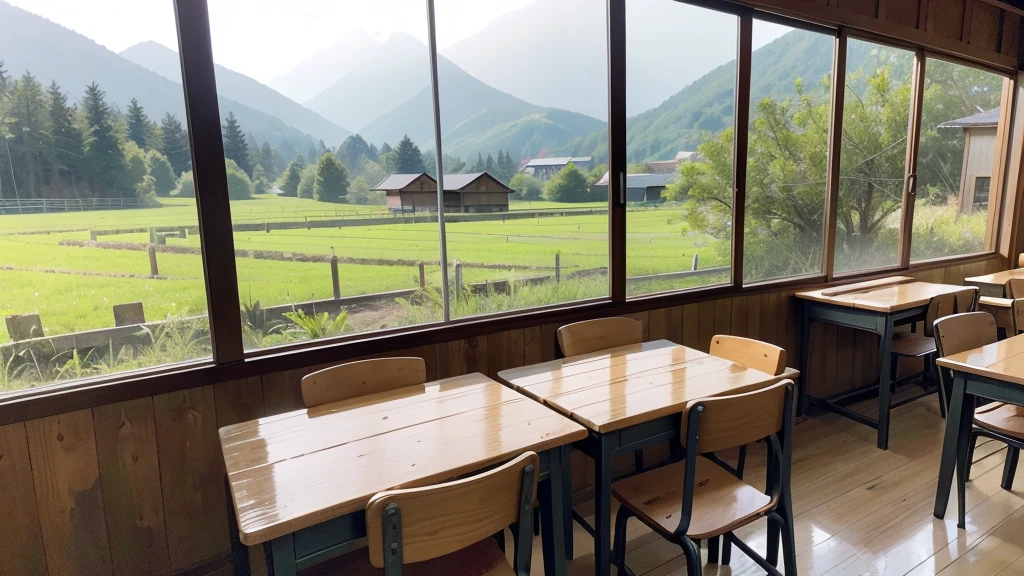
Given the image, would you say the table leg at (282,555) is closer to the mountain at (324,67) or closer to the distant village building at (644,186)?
the mountain at (324,67)

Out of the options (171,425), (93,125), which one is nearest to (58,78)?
(93,125)

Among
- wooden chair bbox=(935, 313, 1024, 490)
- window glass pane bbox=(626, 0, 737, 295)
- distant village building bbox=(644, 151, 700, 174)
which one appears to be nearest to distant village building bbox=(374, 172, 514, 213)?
window glass pane bbox=(626, 0, 737, 295)

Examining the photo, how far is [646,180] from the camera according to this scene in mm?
2729

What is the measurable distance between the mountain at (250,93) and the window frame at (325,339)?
Answer: 62 mm

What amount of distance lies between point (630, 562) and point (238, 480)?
1.47 metres

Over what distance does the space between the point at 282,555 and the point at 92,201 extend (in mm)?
1279

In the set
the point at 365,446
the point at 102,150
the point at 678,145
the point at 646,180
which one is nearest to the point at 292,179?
the point at 102,150

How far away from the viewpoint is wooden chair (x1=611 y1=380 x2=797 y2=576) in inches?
58.6

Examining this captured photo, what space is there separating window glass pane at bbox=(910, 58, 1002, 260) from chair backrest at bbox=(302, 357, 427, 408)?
A: 153 inches

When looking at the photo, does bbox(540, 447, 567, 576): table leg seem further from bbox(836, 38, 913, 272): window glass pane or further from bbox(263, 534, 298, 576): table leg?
bbox(836, 38, 913, 272): window glass pane

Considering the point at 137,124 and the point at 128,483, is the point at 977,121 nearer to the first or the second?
the point at 137,124

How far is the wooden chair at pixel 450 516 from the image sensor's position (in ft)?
3.46

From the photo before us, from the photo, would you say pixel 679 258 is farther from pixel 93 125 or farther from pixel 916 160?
pixel 93 125

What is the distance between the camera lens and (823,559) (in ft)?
6.64
